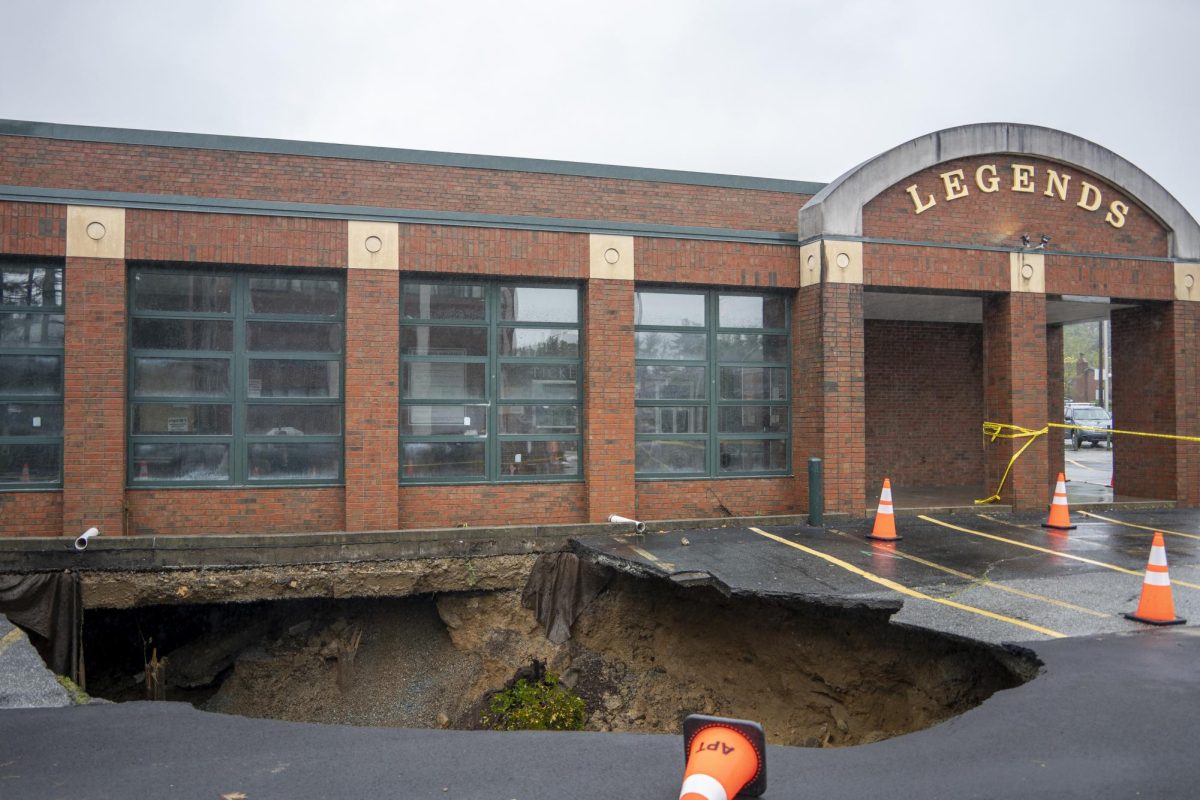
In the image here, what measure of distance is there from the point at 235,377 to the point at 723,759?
8644 millimetres

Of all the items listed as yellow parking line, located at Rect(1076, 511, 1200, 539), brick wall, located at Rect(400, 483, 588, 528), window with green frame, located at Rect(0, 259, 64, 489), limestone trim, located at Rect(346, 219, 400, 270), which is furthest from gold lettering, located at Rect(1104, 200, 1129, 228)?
window with green frame, located at Rect(0, 259, 64, 489)

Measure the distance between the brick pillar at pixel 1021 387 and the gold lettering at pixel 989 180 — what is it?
1.70 meters

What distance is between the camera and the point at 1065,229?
1291 cm

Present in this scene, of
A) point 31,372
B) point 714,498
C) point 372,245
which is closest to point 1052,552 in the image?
point 714,498

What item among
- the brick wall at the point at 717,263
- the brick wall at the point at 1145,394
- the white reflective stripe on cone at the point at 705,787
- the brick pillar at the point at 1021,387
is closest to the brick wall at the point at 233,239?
the brick wall at the point at 717,263

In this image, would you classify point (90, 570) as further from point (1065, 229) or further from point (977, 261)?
point (1065, 229)

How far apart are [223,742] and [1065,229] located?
44.8 feet

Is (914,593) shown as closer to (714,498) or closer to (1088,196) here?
(714,498)

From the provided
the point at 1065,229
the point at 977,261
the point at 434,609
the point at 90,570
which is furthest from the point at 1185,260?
the point at 90,570

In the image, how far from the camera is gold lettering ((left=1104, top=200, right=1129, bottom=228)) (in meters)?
13.1

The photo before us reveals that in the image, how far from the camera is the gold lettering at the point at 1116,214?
13.1 metres

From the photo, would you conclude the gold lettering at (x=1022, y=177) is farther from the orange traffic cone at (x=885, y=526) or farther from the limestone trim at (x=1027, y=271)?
the orange traffic cone at (x=885, y=526)

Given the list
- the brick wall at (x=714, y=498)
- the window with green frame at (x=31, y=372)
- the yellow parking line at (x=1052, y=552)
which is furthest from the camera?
the brick wall at (x=714, y=498)

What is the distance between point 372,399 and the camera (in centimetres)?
1034
